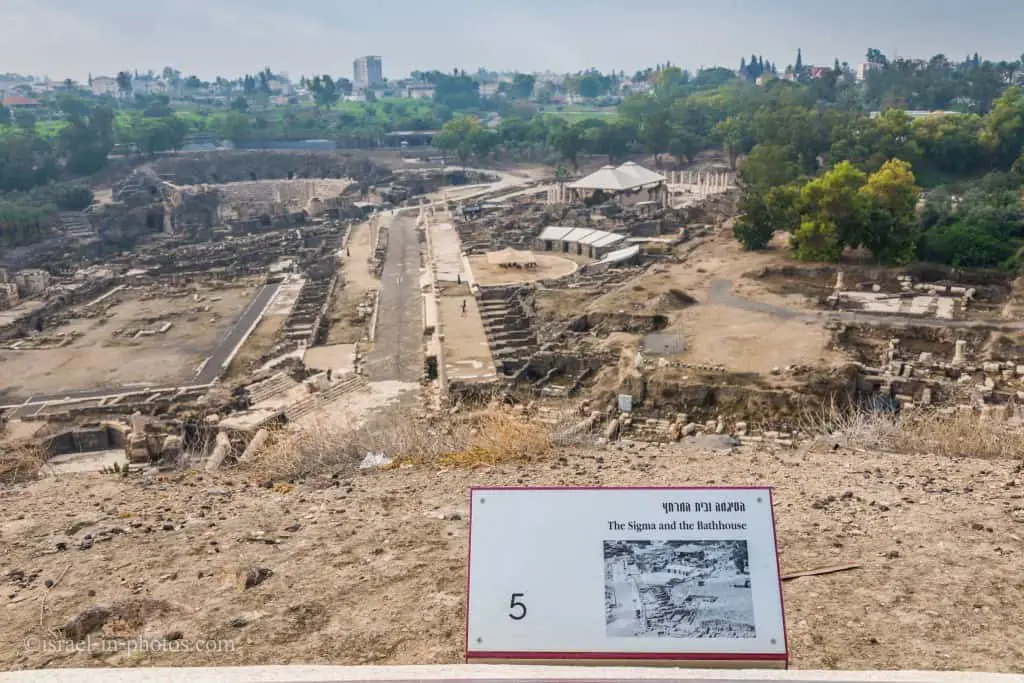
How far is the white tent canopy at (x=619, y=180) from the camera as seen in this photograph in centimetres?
6116

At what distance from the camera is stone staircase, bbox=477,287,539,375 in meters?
28.1

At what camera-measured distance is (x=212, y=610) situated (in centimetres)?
812

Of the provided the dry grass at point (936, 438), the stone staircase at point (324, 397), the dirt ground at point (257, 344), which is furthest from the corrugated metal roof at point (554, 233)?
the dry grass at point (936, 438)

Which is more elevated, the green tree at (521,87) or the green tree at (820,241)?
the green tree at (521,87)

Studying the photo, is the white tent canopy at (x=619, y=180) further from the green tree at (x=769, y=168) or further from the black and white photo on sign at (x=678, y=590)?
the black and white photo on sign at (x=678, y=590)

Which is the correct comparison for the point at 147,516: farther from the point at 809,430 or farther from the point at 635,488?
the point at 809,430

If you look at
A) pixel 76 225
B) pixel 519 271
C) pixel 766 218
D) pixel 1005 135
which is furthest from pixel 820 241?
pixel 76 225

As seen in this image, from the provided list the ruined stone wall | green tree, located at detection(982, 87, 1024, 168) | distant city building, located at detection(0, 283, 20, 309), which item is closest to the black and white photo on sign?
distant city building, located at detection(0, 283, 20, 309)

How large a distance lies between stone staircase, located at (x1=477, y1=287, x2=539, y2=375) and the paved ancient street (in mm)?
2716

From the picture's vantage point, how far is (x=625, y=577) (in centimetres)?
605

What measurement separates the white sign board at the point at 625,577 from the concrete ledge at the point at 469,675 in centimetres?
13

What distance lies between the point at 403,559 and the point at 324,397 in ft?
60.0

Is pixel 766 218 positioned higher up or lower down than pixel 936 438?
higher up

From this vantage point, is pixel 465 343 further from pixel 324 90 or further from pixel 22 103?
pixel 22 103
